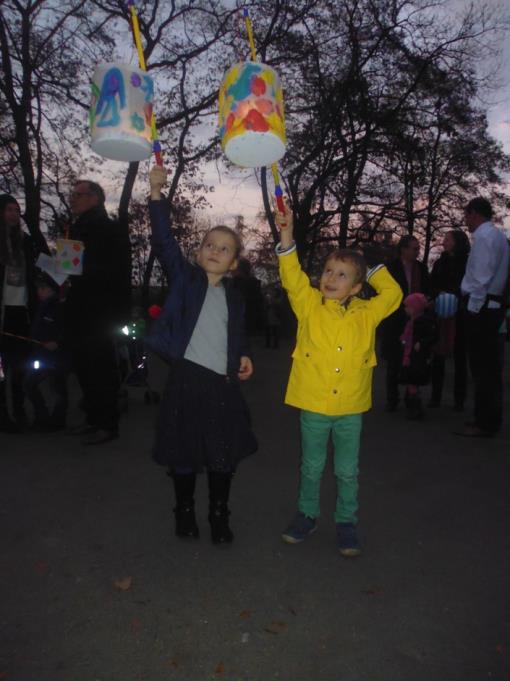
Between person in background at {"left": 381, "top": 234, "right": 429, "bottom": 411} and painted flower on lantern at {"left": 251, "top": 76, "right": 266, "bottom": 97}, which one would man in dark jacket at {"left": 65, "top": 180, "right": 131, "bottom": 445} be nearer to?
painted flower on lantern at {"left": 251, "top": 76, "right": 266, "bottom": 97}

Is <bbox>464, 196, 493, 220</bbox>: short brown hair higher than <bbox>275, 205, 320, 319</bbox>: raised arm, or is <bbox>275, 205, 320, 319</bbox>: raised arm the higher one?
<bbox>464, 196, 493, 220</bbox>: short brown hair

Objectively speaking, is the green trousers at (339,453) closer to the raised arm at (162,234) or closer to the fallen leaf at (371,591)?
the fallen leaf at (371,591)

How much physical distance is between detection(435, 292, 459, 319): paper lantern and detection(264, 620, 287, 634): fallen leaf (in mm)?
4887

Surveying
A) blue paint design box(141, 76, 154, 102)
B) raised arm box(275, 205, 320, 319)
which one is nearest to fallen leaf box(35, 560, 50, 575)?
raised arm box(275, 205, 320, 319)

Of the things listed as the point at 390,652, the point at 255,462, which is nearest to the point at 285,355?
the point at 255,462

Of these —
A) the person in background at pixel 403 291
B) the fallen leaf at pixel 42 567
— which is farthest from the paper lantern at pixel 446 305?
the fallen leaf at pixel 42 567

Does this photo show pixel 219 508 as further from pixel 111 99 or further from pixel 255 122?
pixel 111 99

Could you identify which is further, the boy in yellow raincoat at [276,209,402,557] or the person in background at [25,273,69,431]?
the person in background at [25,273,69,431]

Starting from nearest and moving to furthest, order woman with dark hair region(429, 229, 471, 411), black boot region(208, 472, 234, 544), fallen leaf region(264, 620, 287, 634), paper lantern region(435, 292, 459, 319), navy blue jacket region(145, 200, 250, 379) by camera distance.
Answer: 1. fallen leaf region(264, 620, 287, 634)
2. navy blue jacket region(145, 200, 250, 379)
3. black boot region(208, 472, 234, 544)
4. paper lantern region(435, 292, 459, 319)
5. woman with dark hair region(429, 229, 471, 411)

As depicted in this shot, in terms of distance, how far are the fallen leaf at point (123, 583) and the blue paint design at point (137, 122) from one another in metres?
2.21

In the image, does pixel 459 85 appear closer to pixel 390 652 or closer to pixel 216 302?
pixel 216 302

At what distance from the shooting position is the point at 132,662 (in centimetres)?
230

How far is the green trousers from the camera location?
3.37m

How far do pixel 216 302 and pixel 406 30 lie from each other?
1706 centimetres
